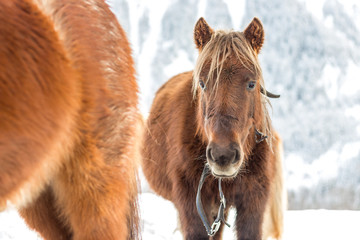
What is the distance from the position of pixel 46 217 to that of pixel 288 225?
3.29 meters

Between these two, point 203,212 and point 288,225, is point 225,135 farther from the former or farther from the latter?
point 288,225

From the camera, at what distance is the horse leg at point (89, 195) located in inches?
60.7

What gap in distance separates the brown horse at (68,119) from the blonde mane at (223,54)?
70 centimetres

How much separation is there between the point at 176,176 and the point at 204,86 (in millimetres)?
699

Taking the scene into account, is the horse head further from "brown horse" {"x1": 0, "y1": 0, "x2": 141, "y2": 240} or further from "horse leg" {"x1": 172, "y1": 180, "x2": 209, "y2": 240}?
"brown horse" {"x1": 0, "y1": 0, "x2": 141, "y2": 240}

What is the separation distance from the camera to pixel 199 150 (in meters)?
2.72

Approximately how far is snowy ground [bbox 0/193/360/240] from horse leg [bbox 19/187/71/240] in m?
1.52

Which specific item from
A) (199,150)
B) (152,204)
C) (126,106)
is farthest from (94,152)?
(152,204)

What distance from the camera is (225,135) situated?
2.20 m

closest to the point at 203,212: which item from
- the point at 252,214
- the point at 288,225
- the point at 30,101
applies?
the point at 252,214

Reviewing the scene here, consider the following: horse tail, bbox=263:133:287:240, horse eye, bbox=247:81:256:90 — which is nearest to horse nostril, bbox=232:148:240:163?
horse eye, bbox=247:81:256:90

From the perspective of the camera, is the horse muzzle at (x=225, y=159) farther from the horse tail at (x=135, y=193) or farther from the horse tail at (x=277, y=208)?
the horse tail at (x=277, y=208)

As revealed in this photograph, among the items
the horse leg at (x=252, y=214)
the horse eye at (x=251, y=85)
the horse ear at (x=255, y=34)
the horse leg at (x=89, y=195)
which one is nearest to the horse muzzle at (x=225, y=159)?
the horse eye at (x=251, y=85)

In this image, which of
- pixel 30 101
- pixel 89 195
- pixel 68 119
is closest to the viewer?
pixel 30 101
